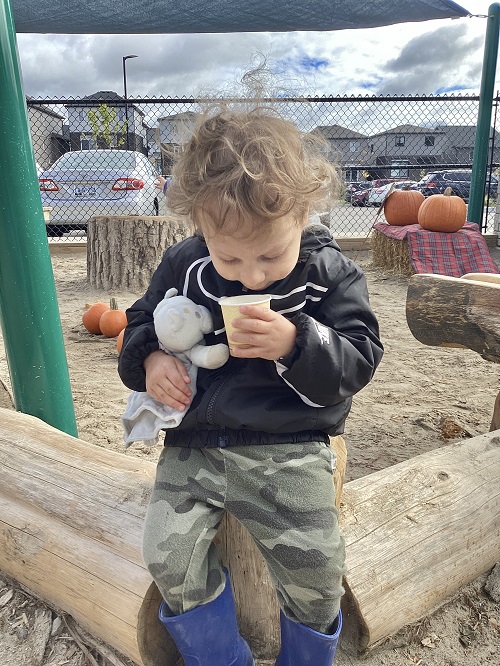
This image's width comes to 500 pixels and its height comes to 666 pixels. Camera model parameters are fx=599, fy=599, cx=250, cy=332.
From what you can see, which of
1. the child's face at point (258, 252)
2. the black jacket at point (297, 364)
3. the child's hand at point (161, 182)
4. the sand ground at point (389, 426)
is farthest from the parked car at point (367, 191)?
the child's face at point (258, 252)

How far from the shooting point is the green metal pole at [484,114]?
23.6ft

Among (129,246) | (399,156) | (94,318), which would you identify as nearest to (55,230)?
(129,246)

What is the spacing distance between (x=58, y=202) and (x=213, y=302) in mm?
9298

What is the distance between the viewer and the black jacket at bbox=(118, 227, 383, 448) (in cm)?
125

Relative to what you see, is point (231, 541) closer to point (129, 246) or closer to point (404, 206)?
point (129, 246)

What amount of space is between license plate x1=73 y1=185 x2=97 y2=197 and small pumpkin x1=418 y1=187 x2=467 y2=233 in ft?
18.1

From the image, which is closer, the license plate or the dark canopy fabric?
the dark canopy fabric

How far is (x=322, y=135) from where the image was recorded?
1.45 meters

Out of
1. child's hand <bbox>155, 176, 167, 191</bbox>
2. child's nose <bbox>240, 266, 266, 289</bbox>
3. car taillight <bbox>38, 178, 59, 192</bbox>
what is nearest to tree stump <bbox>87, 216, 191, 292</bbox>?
child's hand <bbox>155, 176, 167, 191</bbox>

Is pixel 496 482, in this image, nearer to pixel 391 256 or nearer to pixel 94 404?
pixel 94 404

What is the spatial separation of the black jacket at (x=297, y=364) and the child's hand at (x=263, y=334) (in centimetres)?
2

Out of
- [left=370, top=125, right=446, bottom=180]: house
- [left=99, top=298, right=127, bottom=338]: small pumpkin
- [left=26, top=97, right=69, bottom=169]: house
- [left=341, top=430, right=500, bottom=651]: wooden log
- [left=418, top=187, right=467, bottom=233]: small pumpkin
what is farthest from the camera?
[left=370, top=125, right=446, bottom=180]: house

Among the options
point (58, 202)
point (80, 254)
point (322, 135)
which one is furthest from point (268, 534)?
point (58, 202)

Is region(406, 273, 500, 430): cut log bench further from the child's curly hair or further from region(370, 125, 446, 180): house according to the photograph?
region(370, 125, 446, 180): house
